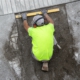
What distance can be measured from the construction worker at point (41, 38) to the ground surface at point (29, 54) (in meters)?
0.23

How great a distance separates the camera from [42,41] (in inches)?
181

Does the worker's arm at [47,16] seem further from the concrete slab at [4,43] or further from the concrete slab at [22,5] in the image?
the concrete slab at [4,43]

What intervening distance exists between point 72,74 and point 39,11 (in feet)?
4.24

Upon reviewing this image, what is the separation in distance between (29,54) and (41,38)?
1.63ft

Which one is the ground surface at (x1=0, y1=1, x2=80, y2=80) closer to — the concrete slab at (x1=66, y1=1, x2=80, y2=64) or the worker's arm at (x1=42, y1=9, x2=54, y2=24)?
the concrete slab at (x1=66, y1=1, x2=80, y2=64)

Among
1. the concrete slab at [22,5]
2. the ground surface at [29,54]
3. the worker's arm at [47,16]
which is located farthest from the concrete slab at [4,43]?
the worker's arm at [47,16]

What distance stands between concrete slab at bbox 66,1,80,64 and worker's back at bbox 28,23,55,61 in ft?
1.73

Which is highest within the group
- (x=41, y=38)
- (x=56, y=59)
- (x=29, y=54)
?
(x=41, y=38)

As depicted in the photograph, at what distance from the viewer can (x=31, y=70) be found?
489cm

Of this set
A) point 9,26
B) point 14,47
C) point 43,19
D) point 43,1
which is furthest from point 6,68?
point 43,1

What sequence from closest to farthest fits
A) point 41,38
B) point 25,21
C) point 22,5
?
point 41,38
point 25,21
point 22,5

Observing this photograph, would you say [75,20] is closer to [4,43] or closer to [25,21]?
[25,21]

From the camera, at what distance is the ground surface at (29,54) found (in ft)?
16.0

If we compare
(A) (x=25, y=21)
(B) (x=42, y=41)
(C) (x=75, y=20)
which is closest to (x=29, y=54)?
(B) (x=42, y=41)
